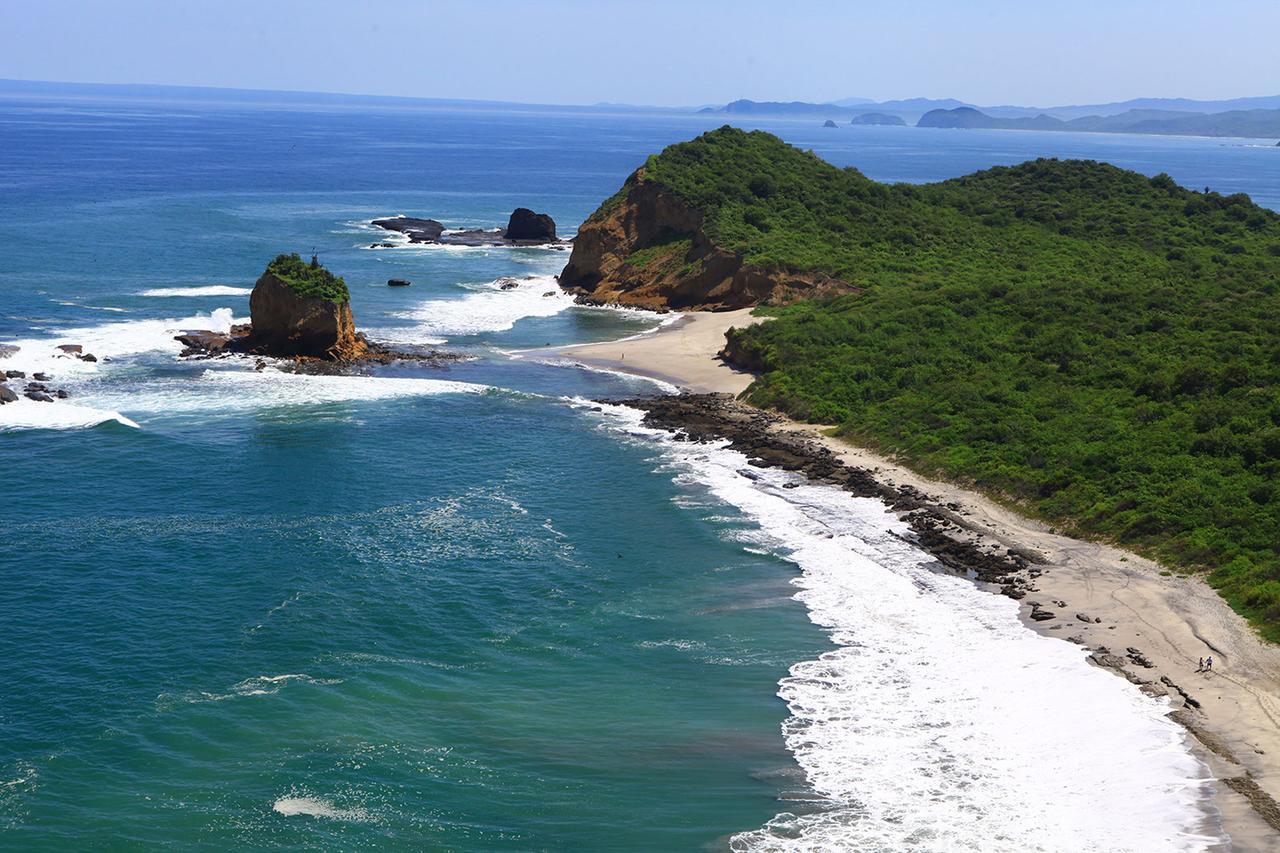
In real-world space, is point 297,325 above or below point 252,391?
above

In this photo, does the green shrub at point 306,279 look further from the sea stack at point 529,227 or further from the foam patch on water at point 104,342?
the sea stack at point 529,227

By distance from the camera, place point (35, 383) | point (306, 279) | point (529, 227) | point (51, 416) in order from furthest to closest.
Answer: point (529, 227), point (306, 279), point (35, 383), point (51, 416)

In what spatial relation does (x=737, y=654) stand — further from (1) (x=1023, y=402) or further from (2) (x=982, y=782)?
(1) (x=1023, y=402)

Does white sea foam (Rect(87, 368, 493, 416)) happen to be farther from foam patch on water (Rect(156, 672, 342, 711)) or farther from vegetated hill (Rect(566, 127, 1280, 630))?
foam patch on water (Rect(156, 672, 342, 711))

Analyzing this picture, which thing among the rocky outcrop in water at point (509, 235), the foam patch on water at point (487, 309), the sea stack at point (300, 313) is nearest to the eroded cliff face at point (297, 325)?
the sea stack at point (300, 313)

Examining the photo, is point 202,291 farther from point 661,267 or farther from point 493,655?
point 493,655

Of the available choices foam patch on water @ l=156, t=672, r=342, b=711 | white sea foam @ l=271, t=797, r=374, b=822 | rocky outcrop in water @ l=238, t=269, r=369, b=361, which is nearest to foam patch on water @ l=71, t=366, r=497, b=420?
rocky outcrop in water @ l=238, t=269, r=369, b=361

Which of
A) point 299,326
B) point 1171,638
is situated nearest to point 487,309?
point 299,326
